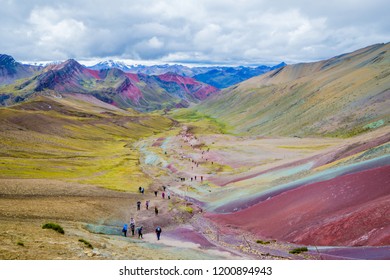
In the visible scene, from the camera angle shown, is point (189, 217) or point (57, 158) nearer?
point (189, 217)

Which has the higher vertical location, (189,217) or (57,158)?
(57,158)

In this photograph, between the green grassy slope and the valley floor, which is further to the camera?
the green grassy slope

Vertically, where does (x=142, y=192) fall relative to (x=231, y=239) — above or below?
above

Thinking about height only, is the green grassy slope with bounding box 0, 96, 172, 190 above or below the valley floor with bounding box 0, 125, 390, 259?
above

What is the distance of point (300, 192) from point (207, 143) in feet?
406

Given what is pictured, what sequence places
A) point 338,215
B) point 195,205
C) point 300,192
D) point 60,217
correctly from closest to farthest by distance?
point 338,215
point 60,217
point 300,192
point 195,205

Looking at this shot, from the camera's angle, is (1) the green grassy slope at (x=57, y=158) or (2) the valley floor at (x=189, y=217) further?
(1) the green grassy slope at (x=57, y=158)

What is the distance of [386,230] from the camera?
119ft

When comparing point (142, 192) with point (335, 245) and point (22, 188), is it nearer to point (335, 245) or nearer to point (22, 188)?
point (22, 188)

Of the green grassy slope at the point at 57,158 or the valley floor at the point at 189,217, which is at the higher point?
the green grassy slope at the point at 57,158

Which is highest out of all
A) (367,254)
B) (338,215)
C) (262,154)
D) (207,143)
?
(207,143)

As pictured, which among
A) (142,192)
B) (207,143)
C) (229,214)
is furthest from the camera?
(207,143)

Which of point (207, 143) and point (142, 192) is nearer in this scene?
point (142, 192)

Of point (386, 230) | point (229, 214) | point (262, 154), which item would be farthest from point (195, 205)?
point (262, 154)
